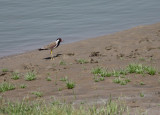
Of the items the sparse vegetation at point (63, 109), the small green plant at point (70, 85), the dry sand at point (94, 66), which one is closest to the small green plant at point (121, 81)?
the dry sand at point (94, 66)

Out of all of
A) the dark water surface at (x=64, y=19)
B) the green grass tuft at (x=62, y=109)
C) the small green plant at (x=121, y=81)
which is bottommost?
the green grass tuft at (x=62, y=109)

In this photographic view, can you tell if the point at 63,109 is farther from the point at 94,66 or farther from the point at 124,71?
the point at 94,66

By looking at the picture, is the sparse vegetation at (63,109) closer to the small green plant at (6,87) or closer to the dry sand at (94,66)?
the dry sand at (94,66)

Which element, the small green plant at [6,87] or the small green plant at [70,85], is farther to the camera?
the small green plant at [6,87]

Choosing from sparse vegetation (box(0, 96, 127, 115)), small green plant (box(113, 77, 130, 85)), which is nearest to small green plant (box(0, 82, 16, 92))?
sparse vegetation (box(0, 96, 127, 115))

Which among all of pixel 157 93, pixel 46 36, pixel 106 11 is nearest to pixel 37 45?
pixel 46 36

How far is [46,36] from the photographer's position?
63.0ft

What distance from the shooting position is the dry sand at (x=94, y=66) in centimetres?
721

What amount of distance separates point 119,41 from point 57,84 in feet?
21.2

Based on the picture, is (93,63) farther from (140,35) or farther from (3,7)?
(3,7)

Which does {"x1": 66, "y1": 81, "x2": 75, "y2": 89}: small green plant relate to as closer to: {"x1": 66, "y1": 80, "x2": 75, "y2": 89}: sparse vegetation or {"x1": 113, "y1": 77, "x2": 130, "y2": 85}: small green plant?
{"x1": 66, "y1": 80, "x2": 75, "y2": 89}: sparse vegetation

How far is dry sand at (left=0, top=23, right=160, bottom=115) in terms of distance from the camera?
7.21 meters

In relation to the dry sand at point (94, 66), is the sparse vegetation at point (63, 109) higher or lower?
lower

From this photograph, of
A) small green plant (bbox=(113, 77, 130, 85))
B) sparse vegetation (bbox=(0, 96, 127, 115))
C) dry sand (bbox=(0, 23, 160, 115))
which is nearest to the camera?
sparse vegetation (bbox=(0, 96, 127, 115))
